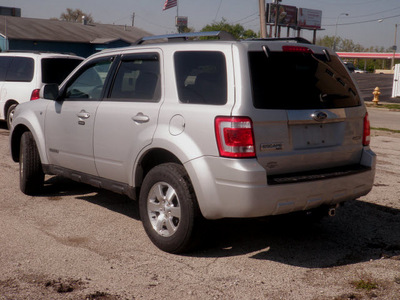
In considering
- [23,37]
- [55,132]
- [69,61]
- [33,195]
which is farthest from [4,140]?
[23,37]

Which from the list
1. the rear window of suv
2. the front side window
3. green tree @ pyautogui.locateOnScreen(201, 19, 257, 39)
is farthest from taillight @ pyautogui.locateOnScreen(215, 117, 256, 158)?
green tree @ pyautogui.locateOnScreen(201, 19, 257, 39)

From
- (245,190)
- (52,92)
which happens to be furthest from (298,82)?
(52,92)

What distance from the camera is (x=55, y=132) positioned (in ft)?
20.7

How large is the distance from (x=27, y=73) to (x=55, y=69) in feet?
2.34

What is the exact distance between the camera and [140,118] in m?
5.14

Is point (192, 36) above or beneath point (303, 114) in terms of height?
above

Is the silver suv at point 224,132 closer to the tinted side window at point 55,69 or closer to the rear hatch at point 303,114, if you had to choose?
the rear hatch at point 303,114

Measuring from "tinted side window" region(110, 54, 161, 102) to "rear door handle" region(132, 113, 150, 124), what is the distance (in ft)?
0.55

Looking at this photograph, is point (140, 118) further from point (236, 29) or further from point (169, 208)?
point (236, 29)

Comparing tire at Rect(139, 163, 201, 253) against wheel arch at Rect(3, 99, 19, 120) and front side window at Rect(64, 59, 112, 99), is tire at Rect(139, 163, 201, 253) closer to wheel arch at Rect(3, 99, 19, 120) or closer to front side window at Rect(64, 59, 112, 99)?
front side window at Rect(64, 59, 112, 99)

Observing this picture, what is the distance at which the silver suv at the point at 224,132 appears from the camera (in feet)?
14.4

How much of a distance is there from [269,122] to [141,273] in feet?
5.33

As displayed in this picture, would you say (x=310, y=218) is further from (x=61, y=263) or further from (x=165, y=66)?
(x=61, y=263)

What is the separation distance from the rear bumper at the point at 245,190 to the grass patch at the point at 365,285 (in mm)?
733
